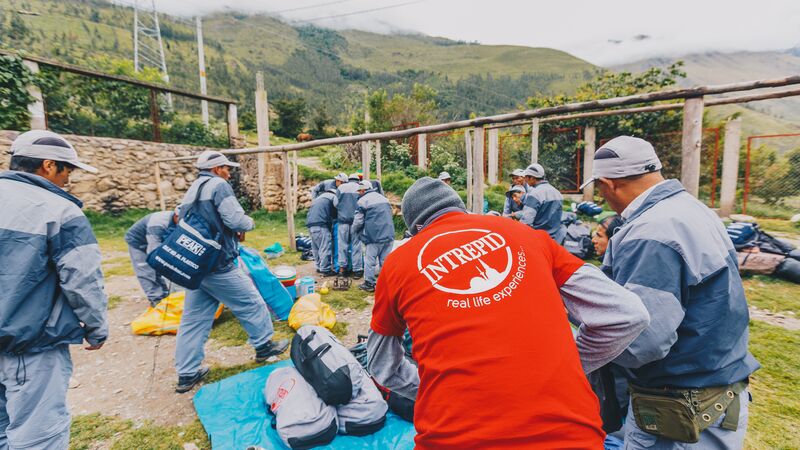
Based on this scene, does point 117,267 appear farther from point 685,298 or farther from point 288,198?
point 685,298

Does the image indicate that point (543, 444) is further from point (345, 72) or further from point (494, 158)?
point (345, 72)

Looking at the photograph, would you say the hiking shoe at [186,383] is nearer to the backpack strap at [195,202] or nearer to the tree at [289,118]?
the backpack strap at [195,202]

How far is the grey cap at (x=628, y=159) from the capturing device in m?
1.75

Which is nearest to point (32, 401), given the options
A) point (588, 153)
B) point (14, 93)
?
point (14, 93)

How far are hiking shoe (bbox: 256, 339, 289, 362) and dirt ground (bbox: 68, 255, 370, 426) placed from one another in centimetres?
19

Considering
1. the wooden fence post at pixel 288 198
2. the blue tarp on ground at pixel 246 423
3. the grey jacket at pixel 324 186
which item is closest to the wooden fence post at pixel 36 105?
the wooden fence post at pixel 288 198

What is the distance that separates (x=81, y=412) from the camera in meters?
3.25

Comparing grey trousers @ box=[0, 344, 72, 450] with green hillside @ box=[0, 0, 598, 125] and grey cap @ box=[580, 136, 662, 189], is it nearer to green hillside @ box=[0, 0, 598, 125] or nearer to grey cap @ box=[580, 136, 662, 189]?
grey cap @ box=[580, 136, 662, 189]

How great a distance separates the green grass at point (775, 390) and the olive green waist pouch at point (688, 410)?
166cm

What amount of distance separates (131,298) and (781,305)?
956 centimetres

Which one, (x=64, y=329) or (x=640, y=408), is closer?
(x=640, y=408)

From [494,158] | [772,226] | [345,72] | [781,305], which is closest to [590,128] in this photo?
[494,158]

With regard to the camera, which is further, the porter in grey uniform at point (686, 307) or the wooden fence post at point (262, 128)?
the wooden fence post at point (262, 128)

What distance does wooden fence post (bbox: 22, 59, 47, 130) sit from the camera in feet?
33.6
